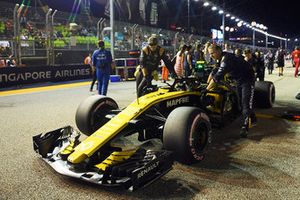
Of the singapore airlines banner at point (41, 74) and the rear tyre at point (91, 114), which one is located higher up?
the singapore airlines banner at point (41, 74)

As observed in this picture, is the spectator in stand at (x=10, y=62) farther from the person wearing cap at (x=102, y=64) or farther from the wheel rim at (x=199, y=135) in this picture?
the wheel rim at (x=199, y=135)

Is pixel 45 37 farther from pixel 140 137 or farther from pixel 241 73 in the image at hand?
pixel 140 137

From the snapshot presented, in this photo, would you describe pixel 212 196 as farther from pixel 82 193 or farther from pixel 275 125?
pixel 275 125

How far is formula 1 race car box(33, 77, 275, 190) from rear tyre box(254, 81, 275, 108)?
8.02ft

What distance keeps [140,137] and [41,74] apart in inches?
412

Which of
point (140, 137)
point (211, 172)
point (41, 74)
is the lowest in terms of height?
point (211, 172)

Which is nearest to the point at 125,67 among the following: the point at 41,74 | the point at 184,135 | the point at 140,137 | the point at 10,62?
the point at 41,74

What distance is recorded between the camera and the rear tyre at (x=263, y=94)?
23.5 feet

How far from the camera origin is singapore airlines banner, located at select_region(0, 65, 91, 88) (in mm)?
12078

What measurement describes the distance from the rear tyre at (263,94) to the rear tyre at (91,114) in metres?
4.05

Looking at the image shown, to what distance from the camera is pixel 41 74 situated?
44.3 feet

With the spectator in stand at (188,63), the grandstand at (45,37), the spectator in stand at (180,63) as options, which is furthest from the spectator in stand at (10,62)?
the spectator in stand at (188,63)

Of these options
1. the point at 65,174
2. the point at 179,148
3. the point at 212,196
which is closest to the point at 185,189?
the point at 212,196

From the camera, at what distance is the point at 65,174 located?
312 centimetres
